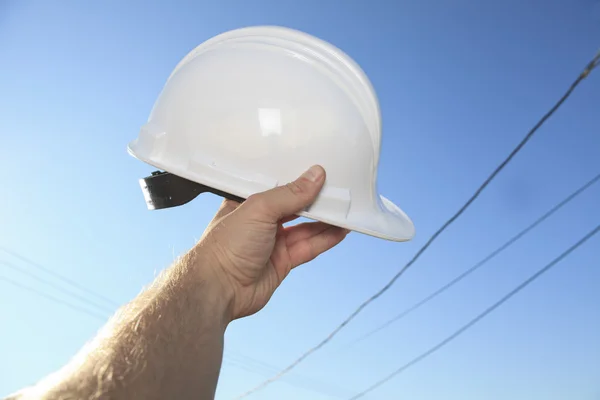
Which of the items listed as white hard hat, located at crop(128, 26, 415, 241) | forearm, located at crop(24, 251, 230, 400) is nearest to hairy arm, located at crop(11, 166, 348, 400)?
forearm, located at crop(24, 251, 230, 400)

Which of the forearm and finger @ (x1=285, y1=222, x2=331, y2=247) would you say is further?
finger @ (x1=285, y1=222, x2=331, y2=247)

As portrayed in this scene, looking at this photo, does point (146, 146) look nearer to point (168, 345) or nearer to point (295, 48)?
point (295, 48)

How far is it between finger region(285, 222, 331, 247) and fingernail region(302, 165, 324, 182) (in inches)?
19.9

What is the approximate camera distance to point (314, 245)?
3.01 m

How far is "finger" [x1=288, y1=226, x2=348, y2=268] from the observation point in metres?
2.98

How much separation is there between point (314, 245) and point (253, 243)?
59 cm

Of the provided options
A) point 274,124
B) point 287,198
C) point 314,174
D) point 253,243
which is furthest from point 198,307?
point 274,124

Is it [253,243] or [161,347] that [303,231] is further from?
[161,347]

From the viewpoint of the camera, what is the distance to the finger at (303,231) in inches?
118

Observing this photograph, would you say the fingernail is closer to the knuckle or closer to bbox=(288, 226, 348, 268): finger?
the knuckle

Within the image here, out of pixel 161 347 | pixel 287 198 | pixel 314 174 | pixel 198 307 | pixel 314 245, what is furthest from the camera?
pixel 314 245

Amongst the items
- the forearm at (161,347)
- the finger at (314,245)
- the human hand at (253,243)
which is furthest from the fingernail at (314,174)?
the forearm at (161,347)

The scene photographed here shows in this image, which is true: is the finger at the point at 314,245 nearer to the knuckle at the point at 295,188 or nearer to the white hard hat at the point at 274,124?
the white hard hat at the point at 274,124

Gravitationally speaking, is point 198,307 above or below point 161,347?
above
